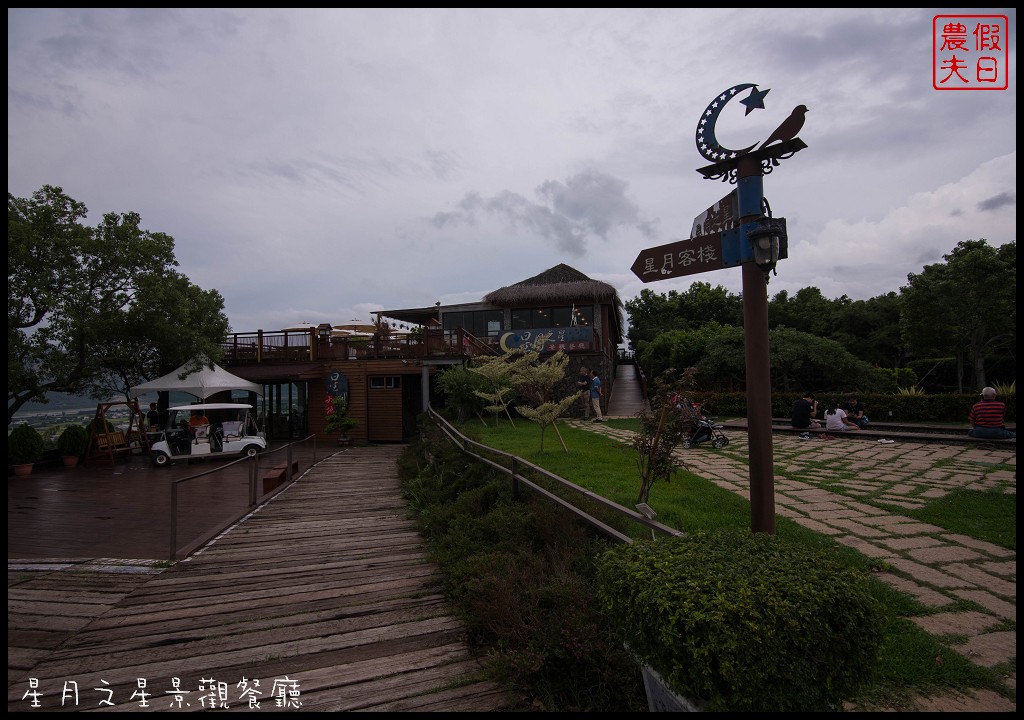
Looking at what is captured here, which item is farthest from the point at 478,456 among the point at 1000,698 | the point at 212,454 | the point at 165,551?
the point at 212,454

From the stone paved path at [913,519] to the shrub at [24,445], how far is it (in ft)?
53.0

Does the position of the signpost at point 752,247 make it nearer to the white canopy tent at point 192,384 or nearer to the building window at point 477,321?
the white canopy tent at point 192,384

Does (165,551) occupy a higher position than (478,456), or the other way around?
(478,456)

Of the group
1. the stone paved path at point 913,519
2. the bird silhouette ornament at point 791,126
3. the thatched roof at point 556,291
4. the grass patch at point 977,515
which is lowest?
the stone paved path at point 913,519

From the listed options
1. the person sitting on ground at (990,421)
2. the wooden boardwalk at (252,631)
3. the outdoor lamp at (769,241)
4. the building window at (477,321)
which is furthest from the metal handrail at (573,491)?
the building window at (477,321)

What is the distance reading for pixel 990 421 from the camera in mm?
9961

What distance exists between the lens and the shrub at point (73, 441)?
48.0 feet

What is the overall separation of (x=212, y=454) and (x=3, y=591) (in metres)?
13.3

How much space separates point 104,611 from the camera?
4.45 m

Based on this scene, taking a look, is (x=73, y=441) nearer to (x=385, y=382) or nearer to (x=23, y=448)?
(x=23, y=448)

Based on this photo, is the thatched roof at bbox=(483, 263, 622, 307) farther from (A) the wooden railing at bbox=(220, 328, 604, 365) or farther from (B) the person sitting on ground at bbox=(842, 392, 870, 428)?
(B) the person sitting on ground at bbox=(842, 392, 870, 428)

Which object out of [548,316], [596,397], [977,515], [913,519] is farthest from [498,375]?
[548,316]

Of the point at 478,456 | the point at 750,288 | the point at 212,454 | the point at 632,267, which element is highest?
the point at 632,267

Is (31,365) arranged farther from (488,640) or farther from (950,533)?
(950,533)
